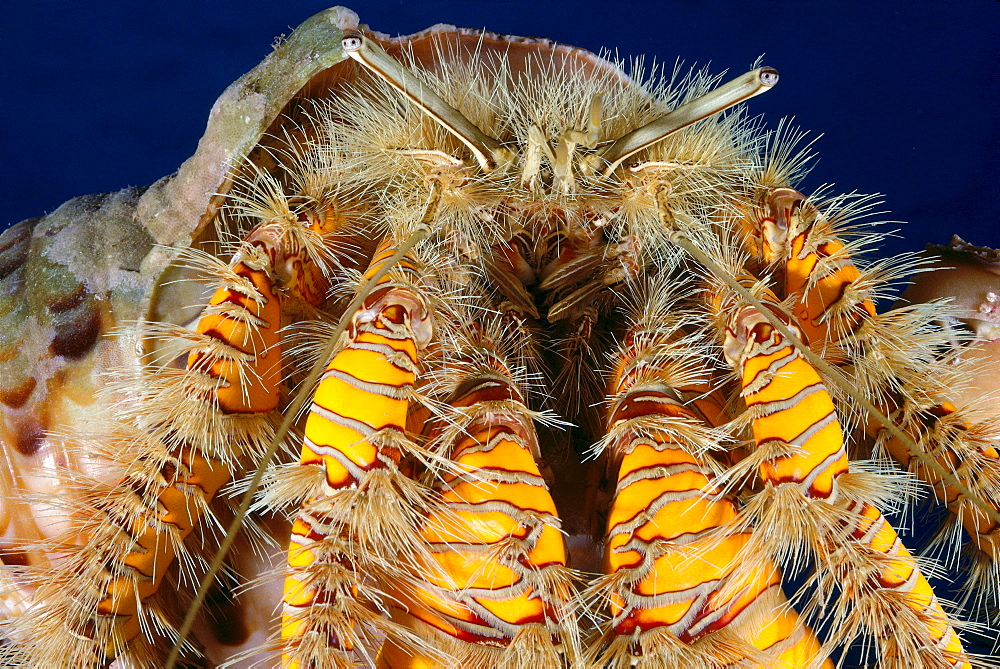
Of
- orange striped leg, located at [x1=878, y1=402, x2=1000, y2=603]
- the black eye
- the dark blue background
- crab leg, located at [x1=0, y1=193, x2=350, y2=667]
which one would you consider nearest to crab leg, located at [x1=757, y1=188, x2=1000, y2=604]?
orange striped leg, located at [x1=878, y1=402, x2=1000, y2=603]

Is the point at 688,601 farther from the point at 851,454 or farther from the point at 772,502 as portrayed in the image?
the point at 851,454

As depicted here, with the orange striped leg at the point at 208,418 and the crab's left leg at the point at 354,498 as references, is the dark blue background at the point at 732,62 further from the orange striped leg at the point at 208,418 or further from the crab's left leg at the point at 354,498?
the crab's left leg at the point at 354,498

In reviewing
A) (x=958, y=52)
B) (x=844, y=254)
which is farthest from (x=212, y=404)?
(x=958, y=52)

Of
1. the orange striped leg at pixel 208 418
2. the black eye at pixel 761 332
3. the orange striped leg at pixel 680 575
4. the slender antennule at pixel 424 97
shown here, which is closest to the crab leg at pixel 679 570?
the orange striped leg at pixel 680 575

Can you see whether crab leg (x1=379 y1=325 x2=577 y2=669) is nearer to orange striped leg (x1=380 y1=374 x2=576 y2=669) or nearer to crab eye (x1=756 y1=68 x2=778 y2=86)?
orange striped leg (x1=380 y1=374 x2=576 y2=669)

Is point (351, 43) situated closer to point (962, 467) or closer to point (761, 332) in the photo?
point (761, 332)

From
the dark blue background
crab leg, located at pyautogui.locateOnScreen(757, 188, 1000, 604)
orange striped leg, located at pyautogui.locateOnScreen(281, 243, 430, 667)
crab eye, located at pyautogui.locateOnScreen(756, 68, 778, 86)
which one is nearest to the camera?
crab eye, located at pyautogui.locateOnScreen(756, 68, 778, 86)
